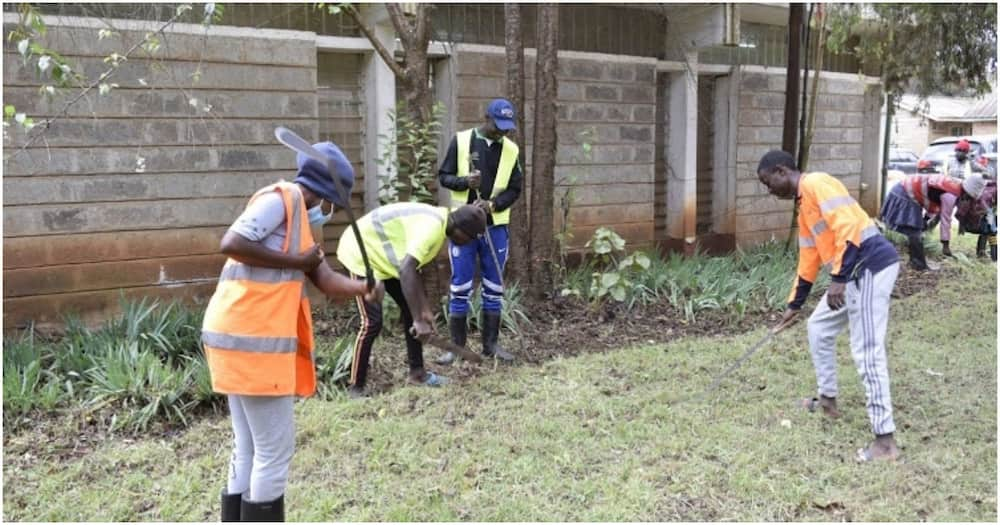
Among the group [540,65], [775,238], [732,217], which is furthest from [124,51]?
[775,238]

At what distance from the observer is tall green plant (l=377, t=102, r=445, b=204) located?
7047 mm

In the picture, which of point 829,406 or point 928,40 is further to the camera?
point 928,40

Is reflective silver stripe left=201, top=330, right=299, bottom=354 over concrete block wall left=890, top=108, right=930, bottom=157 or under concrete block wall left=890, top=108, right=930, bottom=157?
under

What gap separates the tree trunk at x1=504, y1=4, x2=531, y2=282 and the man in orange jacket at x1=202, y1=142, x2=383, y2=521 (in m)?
4.22

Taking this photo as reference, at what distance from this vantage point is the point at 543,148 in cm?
752

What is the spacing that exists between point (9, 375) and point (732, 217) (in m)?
8.71

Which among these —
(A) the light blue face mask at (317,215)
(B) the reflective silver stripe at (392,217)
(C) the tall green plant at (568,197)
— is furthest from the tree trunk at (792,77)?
(A) the light blue face mask at (317,215)

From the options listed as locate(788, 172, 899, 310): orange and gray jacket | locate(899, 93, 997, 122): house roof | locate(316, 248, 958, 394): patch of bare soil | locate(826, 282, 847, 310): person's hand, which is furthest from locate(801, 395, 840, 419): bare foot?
locate(899, 93, 997, 122): house roof

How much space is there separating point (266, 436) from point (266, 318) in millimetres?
428

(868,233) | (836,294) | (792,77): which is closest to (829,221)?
(868,233)

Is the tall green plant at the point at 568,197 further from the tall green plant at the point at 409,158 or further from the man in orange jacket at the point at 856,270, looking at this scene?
the man in orange jacket at the point at 856,270

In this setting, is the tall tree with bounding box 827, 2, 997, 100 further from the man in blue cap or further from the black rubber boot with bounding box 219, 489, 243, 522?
the black rubber boot with bounding box 219, 489, 243, 522

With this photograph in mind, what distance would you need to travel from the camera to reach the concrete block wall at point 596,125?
863cm

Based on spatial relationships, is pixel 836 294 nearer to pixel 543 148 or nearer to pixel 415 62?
pixel 543 148
